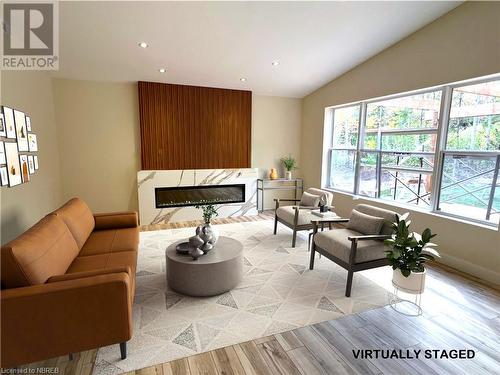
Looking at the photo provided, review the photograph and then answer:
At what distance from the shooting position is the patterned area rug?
203 centimetres

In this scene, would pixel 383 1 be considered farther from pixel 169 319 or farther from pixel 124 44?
pixel 169 319

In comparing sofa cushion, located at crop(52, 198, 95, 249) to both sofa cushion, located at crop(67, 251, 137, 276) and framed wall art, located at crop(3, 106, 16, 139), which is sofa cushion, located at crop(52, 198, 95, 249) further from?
framed wall art, located at crop(3, 106, 16, 139)

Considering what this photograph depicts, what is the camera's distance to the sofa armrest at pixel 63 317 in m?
1.59

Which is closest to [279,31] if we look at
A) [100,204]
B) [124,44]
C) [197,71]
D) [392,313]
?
[197,71]

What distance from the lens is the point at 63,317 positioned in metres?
1.66

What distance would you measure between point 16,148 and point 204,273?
2.56 meters

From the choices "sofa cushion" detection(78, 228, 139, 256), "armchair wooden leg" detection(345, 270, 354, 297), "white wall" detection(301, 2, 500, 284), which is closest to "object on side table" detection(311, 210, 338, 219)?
"armchair wooden leg" detection(345, 270, 354, 297)

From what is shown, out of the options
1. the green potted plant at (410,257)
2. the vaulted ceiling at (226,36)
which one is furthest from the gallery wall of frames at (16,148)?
the green potted plant at (410,257)

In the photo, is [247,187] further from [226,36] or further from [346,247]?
[346,247]

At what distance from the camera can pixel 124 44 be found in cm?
377

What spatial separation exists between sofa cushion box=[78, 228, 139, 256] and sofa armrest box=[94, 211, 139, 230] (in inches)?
3.2

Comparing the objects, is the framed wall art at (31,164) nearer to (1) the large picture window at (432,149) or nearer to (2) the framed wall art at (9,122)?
(2) the framed wall art at (9,122)

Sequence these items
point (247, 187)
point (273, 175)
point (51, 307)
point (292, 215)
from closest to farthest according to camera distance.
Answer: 1. point (51, 307)
2. point (292, 215)
3. point (247, 187)
4. point (273, 175)

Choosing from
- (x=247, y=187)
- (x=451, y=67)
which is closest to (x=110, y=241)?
(x=247, y=187)
